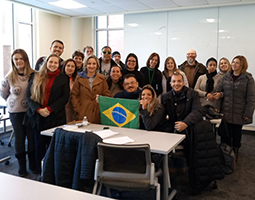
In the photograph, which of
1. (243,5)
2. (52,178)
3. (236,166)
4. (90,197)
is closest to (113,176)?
(52,178)

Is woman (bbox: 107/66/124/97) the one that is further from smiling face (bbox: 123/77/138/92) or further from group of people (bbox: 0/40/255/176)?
smiling face (bbox: 123/77/138/92)

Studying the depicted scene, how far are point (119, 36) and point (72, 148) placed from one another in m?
6.48

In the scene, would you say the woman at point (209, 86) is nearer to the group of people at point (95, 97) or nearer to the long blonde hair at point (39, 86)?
the group of people at point (95, 97)

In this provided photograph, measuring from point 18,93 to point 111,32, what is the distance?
534 cm

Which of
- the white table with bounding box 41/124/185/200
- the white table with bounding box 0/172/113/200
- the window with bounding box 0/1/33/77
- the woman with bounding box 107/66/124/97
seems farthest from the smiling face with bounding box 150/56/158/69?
the window with bounding box 0/1/33/77

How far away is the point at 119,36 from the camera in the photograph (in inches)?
326

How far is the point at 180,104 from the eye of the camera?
3219mm

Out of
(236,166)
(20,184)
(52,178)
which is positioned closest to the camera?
(20,184)

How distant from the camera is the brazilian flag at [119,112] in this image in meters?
3.17

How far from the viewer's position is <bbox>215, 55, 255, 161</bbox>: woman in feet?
13.1

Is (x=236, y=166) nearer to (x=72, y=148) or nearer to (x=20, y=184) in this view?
(x=72, y=148)

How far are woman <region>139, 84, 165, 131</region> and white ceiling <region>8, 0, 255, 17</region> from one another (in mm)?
3539

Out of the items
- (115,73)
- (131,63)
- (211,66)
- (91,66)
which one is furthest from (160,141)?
(211,66)

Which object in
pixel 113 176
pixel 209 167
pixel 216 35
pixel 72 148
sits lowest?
Result: pixel 209 167
